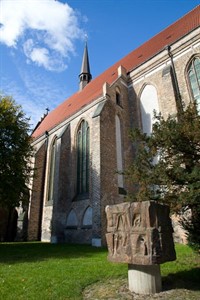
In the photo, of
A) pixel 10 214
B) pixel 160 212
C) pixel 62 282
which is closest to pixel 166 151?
pixel 160 212

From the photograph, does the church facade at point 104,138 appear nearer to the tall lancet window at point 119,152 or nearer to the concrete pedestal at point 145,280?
the tall lancet window at point 119,152

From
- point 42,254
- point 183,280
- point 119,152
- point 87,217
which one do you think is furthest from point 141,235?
point 119,152

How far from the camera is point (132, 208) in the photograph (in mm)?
4566

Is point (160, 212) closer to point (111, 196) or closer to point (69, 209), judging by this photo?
point (111, 196)

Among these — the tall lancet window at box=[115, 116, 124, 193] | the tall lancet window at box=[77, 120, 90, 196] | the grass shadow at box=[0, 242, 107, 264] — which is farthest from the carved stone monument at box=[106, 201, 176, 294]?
the tall lancet window at box=[77, 120, 90, 196]

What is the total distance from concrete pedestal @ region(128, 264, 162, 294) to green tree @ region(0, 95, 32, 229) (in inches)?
343

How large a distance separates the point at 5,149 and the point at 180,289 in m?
10.5

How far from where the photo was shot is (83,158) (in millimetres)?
15469

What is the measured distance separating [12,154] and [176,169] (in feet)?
30.3

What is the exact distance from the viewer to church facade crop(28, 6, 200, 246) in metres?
12.4

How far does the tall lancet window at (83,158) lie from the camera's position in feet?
48.2

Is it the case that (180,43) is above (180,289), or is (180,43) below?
above

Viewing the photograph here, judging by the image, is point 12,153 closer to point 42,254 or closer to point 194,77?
point 42,254

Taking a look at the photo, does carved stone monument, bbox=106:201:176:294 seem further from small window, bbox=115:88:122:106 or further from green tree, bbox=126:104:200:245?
small window, bbox=115:88:122:106
